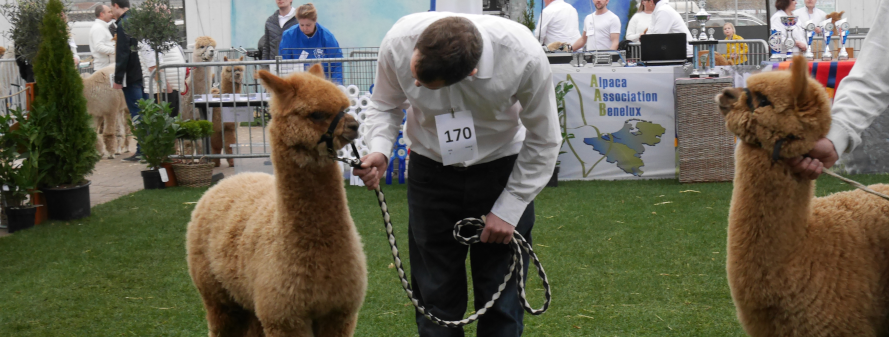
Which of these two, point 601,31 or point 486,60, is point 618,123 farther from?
point 486,60

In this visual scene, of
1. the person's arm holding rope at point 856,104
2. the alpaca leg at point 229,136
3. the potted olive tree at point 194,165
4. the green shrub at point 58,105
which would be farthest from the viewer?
the alpaca leg at point 229,136

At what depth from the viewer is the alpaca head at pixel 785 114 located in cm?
219

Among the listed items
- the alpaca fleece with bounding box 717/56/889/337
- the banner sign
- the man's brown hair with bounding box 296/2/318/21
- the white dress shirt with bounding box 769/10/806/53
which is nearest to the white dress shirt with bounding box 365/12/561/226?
the alpaca fleece with bounding box 717/56/889/337

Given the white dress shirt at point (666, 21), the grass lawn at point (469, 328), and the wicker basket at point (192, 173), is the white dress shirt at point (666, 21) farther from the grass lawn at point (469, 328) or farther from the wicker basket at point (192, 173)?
the wicker basket at point (192, 173)

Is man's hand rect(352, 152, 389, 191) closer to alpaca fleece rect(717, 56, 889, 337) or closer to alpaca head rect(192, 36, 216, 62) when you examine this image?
alpaca fleece rect(717, 56, 889, 337)

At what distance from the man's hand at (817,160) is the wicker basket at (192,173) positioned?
698 centimetres

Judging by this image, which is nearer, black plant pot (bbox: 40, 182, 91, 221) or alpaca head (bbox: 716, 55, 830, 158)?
alpaca head (bbox: 716, 55, 830, 158)

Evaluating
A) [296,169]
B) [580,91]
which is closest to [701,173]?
[580,91]

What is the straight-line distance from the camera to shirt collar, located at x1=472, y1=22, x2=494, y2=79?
2.28 m

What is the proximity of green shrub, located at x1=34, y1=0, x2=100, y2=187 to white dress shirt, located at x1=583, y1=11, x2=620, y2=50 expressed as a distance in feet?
21.6

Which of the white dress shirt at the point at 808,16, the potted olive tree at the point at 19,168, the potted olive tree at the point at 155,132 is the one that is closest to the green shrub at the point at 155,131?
Answer: the potted olive tree at the point at 155,132

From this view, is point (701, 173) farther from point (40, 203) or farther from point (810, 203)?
point (40, 203)

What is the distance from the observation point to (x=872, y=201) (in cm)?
250

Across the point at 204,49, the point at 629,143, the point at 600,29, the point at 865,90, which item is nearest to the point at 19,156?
the point at 204,49
